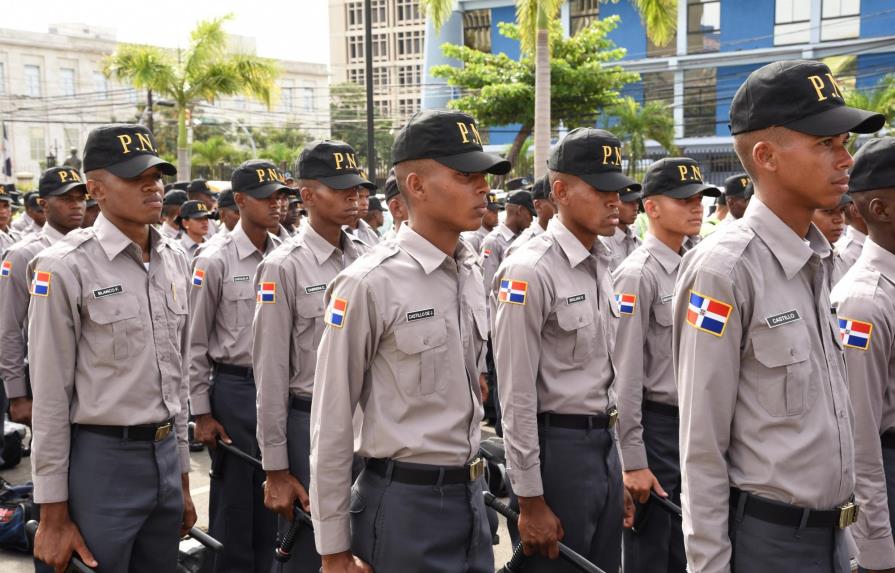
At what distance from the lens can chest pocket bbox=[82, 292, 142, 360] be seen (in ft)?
11.7

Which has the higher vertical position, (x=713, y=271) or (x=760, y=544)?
(x=713, y=271)

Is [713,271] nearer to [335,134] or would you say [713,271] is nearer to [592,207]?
[592,207]

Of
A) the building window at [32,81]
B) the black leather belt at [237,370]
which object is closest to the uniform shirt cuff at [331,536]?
the black leather belt at [237,370]

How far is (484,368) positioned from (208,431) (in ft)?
6.47

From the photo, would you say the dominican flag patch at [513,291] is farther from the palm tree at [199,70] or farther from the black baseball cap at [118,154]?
the palm tree at [199,70]

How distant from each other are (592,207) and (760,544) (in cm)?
183

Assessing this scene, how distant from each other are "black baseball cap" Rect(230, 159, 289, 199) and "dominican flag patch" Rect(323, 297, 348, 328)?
2686 mm

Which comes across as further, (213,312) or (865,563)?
(213,312)

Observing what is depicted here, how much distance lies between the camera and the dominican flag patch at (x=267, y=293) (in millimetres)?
4242

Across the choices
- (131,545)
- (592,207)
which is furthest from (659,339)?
(131,545)

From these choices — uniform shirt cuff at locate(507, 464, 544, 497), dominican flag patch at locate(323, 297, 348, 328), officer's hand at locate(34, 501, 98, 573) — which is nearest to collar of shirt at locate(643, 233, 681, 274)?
uniform shirt cuff at locate(507, 464, 544, 497)

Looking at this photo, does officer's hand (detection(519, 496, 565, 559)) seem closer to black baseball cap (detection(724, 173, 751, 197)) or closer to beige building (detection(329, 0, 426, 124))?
Result: black baseball cap (detection(724, 173, 751, 197))

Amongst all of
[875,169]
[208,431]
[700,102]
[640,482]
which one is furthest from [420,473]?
[700,102]

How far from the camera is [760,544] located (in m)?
2.50
